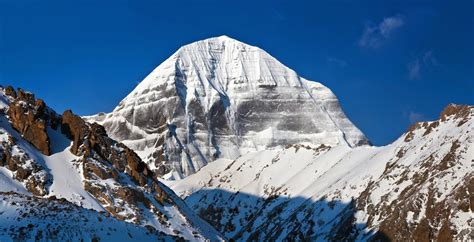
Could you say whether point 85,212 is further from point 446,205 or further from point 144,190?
point 446,205

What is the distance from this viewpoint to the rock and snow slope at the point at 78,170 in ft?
373

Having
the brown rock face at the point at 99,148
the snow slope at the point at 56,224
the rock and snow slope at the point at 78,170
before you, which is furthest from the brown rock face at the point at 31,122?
the snow slope at the point at 56,224

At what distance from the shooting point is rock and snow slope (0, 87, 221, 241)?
373ft

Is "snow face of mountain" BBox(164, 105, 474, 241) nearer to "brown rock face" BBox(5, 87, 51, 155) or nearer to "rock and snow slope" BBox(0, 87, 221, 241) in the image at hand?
"rock and snow slope" BBox(0, 87, 221, 241)

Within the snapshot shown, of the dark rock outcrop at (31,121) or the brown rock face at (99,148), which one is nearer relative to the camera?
the dark rock outcrop at (31,121)

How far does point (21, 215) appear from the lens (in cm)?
8038

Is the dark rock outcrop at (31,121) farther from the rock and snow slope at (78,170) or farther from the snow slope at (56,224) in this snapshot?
the snow slope at (56,224)

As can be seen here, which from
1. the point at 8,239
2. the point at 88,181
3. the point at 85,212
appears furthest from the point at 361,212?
the point at 8,239

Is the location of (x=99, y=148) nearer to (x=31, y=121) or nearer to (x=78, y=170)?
(x=78, y=170)

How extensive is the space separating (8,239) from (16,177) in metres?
41.5

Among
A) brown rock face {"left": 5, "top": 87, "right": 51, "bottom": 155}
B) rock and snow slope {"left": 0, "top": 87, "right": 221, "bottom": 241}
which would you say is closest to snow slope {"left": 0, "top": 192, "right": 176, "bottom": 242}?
rock and snow slope {"left": 0, "top": 87, "right": 221, "bottom": 241}

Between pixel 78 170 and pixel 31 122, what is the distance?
11951 mm

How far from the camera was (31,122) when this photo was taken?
126 metres

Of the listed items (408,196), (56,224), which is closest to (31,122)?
(56,224)
